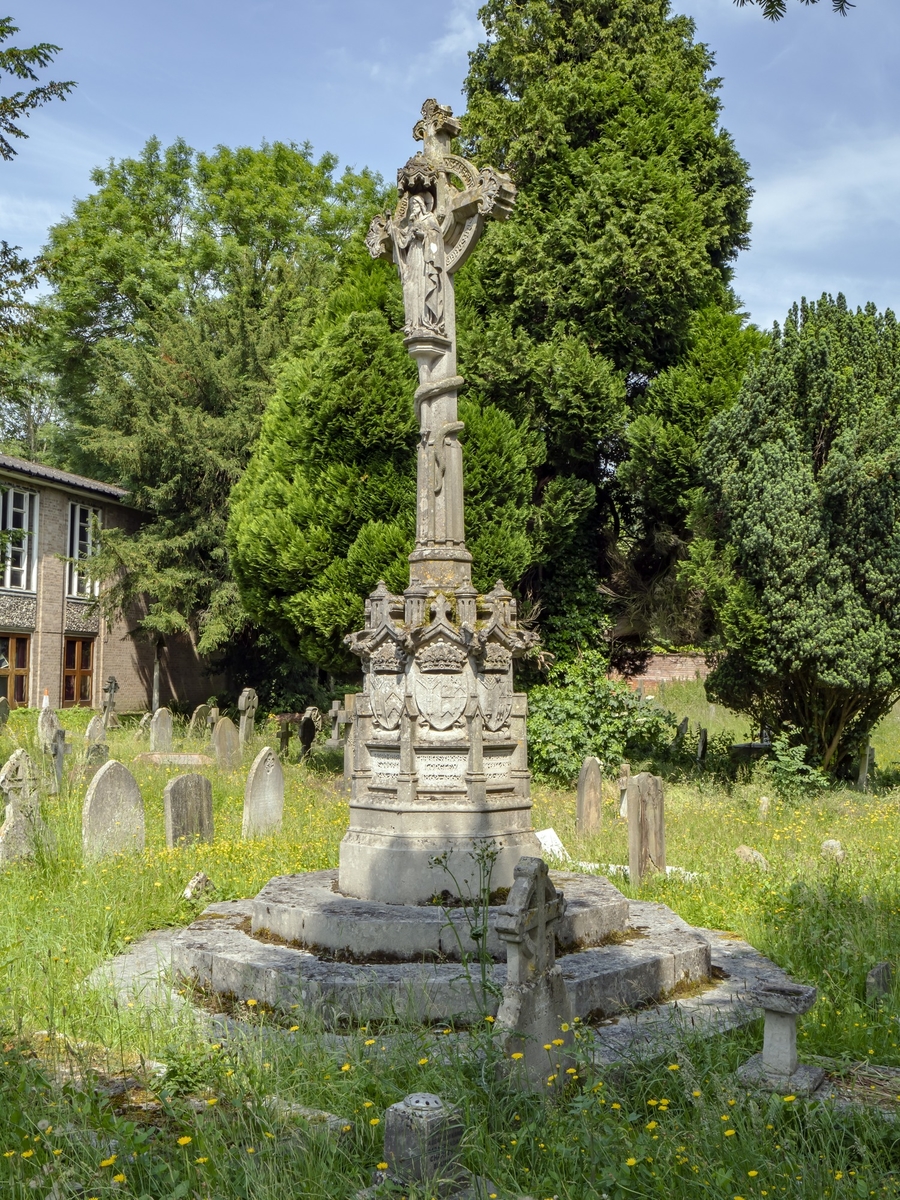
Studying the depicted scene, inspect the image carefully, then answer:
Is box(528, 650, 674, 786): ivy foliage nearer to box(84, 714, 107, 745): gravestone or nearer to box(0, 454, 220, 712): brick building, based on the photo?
box(84, 714, 107, 745): gravestone

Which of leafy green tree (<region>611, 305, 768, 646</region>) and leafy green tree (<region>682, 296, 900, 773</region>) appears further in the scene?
leafy green tree (<region>611, 305, 768, 646</region>)

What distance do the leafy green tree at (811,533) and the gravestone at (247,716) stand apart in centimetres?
964

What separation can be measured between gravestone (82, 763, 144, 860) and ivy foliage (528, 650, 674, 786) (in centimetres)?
674

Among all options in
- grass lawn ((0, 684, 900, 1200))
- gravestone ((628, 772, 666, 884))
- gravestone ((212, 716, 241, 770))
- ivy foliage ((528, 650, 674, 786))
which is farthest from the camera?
Result: gravestone ((212, 716, 241, 770))

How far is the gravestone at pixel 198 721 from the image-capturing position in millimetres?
21264

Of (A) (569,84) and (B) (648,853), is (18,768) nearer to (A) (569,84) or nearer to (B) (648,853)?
(B) (648,853)

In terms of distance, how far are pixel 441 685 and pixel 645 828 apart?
2.79 metres

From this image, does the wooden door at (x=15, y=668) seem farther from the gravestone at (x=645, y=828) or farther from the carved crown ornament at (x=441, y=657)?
the carved crown ornament at (x=441, y=657)

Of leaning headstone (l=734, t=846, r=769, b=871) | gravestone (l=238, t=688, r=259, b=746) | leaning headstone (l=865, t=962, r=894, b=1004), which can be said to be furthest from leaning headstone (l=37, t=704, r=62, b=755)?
leaning headstone (l=865, t=962, r=894, b=1004)

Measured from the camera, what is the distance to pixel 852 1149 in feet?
12.7

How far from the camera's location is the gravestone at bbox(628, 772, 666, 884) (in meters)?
8.88

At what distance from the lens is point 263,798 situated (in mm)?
11148

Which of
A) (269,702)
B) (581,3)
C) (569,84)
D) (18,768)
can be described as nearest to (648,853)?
(18,768)

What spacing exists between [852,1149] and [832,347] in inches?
486
